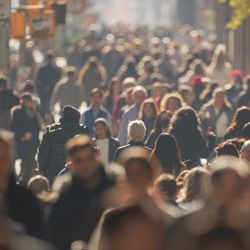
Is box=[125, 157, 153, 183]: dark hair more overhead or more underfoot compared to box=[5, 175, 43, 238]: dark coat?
more overhead

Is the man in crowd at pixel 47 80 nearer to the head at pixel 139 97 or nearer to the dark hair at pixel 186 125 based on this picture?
the head at pixel 139 97

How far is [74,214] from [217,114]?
37.5 ft

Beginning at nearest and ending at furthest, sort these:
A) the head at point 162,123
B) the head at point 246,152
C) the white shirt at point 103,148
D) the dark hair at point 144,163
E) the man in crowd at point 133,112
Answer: the dark hair at point 144,163
the head at point 246,152
the white shirt at point 103,148
the head at point 162,123
the man in crowd at point 133,112

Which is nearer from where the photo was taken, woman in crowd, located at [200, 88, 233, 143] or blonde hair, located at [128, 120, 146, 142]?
blonde hair, located at [128, 120, 146, 142]

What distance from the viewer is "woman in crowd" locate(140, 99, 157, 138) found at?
2091 cm

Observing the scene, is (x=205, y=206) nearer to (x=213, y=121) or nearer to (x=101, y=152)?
(x=101, y=152)

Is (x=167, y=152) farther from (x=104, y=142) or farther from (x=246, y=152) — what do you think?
(x=104, y=142)

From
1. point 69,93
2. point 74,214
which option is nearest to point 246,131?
point 74,214

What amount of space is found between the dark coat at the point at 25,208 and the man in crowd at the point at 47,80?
805 inches

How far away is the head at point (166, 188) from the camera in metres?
12.0

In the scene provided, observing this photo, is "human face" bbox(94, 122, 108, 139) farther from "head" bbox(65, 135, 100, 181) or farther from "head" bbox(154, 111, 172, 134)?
"head" bbox(65, 135, 100, 181)

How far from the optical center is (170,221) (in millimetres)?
9344

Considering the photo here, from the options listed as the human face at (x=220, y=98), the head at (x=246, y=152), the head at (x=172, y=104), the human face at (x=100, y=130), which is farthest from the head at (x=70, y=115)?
the human face at (x=220, y=98)

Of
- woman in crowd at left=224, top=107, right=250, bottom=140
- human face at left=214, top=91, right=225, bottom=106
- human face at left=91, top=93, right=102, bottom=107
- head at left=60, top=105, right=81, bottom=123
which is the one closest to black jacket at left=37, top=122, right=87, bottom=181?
head at left=60, top=105, right=81, bottom=123
